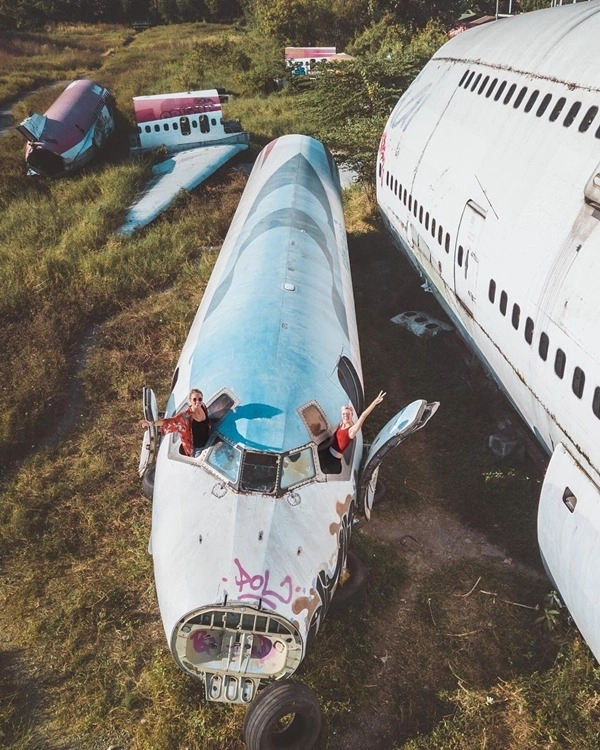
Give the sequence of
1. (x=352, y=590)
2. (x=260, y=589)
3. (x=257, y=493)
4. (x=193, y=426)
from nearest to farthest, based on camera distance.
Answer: (x=260, y=589)
(x=257, y=493)
(x=193, y=426)
(x=352, y=590)

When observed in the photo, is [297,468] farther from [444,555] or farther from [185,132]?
[185,132]

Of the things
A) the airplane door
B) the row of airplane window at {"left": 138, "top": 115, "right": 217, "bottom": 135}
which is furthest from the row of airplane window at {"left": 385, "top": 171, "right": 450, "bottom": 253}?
the row of airplane window at {"left": 138, "top": 115, "right": 217, "bottom": 135}

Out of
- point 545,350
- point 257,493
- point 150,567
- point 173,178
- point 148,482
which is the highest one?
point 545,350

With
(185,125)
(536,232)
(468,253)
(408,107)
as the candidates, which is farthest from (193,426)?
(185,125)

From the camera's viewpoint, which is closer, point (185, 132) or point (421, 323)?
point (421, 323)

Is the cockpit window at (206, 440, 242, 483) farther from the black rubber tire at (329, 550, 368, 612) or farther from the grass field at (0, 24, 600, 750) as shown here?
the grass field at (0, 24, 600, 750)

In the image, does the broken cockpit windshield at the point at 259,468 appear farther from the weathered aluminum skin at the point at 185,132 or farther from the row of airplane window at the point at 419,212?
the weathered aluminum skin at the point at 185,132

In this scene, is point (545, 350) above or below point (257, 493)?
above

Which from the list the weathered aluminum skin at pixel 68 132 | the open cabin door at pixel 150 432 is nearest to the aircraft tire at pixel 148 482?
the open cabin door at pixel 150 432
